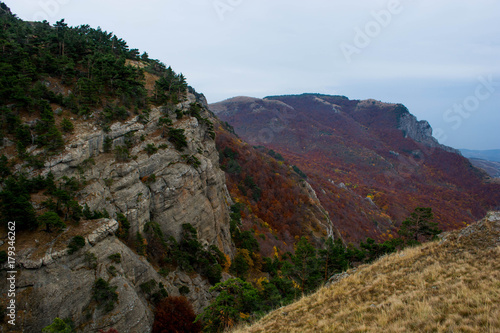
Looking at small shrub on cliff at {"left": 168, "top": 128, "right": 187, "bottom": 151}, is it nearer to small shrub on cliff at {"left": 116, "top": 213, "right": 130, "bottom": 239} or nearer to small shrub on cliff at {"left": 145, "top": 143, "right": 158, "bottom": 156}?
small shrub on cliff at {"left": 145, "top": 143, "right": 158, "bottom": 156}

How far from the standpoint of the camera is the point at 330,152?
6501 inches

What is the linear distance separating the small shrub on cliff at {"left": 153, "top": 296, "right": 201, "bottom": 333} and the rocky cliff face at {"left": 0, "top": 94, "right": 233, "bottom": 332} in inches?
30.6

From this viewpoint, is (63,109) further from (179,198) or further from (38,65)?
(179,198)

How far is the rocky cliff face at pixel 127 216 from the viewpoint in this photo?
13.5 m

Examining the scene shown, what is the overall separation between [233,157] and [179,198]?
37613mm

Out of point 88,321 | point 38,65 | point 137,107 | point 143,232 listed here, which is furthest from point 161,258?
point 38,65

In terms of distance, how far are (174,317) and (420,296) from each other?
1517cm

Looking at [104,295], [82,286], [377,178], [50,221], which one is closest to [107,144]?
[50,221]

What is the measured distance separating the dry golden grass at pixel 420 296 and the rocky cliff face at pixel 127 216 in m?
9.73

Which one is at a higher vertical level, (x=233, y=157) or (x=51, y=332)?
(x=233, y=157)

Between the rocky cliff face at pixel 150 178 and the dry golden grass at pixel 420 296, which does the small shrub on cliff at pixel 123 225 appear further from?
the dry golden grass at pixel 420 296

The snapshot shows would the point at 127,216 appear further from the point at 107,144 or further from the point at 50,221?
the point at 107,144

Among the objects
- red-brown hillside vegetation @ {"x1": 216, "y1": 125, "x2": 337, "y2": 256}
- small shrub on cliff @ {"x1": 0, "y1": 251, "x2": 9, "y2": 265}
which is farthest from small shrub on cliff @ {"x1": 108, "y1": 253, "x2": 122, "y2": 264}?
red-brown hillside vegetation @ {"x1": 216, "y1": 125, "x2": 337, "y2": 256}

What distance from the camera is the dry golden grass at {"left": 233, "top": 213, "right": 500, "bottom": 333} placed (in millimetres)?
6977
